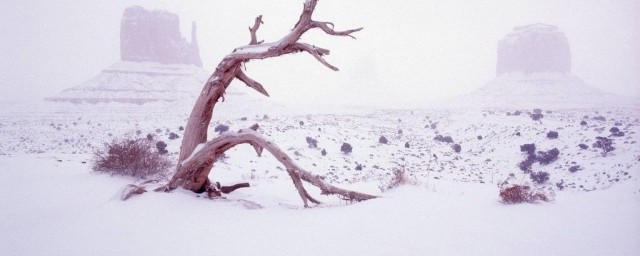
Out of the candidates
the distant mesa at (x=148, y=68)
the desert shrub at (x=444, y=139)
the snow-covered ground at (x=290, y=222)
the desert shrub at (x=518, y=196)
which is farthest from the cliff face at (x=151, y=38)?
the desert shrub at (x=518, y=196)

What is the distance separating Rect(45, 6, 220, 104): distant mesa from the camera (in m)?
66.8

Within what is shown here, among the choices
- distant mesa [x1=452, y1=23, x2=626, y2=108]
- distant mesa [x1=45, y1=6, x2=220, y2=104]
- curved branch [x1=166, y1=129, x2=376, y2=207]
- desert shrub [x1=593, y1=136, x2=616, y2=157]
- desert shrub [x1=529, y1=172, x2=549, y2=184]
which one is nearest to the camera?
curved branch [x1=166, y1=129, x2=376, y2=207]

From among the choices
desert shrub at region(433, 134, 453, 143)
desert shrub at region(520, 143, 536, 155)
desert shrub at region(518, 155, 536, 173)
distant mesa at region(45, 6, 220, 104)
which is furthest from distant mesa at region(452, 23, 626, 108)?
distant mesa at region(45, 6, 220, 104)

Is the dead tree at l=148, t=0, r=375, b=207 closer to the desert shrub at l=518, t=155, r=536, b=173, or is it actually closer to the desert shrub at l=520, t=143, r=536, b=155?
the desert shrub at l=518, t=155, r=536, b=173

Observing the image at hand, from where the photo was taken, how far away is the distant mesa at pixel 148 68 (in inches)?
2630

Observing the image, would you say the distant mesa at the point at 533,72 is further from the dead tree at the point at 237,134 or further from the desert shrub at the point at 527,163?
the dead tree at the point at 237,134

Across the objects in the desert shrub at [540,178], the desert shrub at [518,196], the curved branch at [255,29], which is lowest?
the desert shrub at [540,178]

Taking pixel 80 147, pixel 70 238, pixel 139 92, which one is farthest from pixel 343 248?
pixel 139 92

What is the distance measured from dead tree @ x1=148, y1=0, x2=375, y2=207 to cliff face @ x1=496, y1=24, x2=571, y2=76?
10242 centimetres

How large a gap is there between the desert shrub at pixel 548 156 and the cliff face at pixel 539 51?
81.8 metres

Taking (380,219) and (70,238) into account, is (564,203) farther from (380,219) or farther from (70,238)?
(70,238)

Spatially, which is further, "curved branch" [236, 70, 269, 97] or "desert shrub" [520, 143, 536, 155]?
"desert shrub" [520, 143, 536, 155]

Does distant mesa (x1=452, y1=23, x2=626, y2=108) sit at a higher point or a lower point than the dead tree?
higher

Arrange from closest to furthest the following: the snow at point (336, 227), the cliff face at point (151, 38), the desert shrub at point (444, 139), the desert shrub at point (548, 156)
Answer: the snow at point (336, 227) → the desert shrub at point (548, 156) → the desert shrub at point (444, 139) → the cliff face at point (151, 38)
